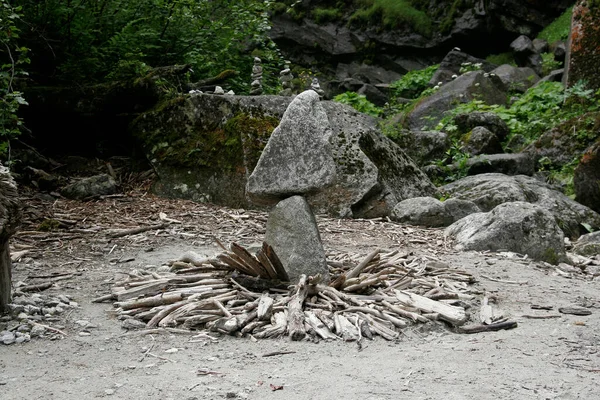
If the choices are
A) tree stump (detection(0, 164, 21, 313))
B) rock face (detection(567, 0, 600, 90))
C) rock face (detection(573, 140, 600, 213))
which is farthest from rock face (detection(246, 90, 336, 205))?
rock face (detection(567, 0, 600, 90))

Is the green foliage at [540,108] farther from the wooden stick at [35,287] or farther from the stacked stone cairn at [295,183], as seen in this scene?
the wooden stick at [35,287]

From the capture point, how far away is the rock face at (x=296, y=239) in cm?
471

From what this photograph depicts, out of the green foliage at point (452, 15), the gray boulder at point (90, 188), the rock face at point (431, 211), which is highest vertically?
the green foliage at point (452, 15)

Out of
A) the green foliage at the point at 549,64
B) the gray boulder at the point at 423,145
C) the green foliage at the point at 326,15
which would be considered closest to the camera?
the gray boulder at the point at 423,145

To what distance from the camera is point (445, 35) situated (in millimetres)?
20438

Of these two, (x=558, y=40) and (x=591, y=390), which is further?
(x=558, y=40)

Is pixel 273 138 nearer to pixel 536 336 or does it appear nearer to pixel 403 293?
pixel 403 293

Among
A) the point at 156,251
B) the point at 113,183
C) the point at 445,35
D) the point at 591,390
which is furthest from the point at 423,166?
the point at 445,35

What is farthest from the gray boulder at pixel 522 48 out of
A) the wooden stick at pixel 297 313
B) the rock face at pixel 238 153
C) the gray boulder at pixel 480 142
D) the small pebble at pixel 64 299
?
the small pebble at pixel 64 299

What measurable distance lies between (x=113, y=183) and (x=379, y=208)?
3.02 metres

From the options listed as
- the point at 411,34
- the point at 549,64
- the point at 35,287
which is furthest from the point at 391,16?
the point at 35,287

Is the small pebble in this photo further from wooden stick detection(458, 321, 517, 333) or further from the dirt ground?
wooden stick detection(458, 321, 517, 333)

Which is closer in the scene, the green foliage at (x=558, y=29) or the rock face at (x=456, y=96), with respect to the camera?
the rock face at (x=456, y=96)

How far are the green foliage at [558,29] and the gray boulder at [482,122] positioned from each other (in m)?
6.78
